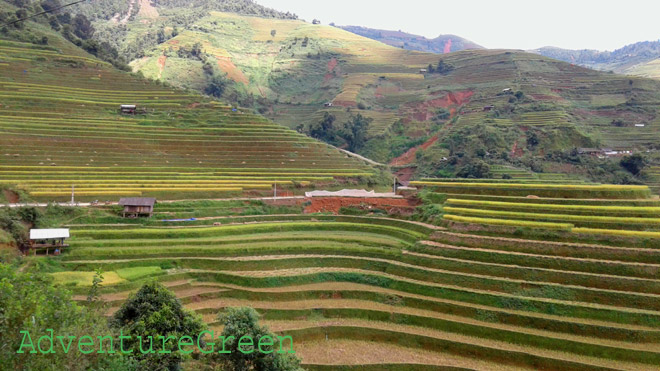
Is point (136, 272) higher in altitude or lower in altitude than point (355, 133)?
lower

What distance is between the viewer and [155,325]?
12555 mm

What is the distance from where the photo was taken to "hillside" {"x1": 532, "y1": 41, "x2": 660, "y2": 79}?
454 feet

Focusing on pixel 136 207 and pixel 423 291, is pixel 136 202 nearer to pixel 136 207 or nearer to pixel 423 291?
pixel 136 207

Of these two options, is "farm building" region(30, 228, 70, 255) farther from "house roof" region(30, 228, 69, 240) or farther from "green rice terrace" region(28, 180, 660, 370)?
"green rice terrace" region(28, 180, 660, 370)

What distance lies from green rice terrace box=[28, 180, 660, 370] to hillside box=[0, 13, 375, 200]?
30.2 ft

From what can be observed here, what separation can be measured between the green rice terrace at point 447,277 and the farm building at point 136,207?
178 cm

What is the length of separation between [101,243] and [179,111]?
2952 cm

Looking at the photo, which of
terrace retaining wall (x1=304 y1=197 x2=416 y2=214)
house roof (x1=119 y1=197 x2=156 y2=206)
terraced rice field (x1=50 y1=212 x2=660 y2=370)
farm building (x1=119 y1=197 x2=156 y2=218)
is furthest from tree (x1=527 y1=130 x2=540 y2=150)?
farm building (x1=119 y1=197 x2=156 y2=218)

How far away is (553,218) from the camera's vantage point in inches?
778

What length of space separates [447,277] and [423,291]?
119 centimetres

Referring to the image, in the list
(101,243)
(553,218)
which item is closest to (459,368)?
(553,218)

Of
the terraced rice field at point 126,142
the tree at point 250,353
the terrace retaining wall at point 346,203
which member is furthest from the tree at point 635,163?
the tree at point 250,353

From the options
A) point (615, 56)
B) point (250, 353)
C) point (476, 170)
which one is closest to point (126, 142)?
point (250, 353)

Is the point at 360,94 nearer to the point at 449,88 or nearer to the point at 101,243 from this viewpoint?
the point at 449,88
